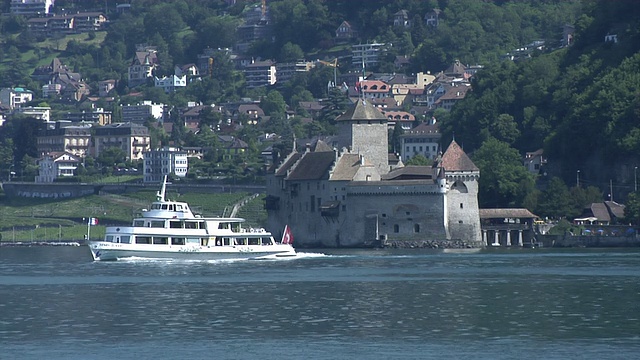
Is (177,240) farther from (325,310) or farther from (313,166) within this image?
(325,310)

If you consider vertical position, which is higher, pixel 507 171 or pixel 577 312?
pixel 507 171

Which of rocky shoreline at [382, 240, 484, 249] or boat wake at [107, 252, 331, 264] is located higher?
rocky shoreline at [382, 240, 484, 249]

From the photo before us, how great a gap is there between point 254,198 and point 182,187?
11520 mm

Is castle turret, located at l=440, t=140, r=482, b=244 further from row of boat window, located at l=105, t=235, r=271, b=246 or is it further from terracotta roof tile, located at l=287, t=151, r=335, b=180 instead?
row of boat window, located at l=105, t=235, r=271, b=246

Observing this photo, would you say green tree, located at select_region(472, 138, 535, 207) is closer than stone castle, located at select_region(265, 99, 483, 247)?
No

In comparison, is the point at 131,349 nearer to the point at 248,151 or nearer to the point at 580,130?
the point at 580,130

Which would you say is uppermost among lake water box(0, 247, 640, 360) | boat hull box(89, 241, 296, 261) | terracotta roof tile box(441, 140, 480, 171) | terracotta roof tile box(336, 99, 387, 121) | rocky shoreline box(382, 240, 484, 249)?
terracotta roof tile box(336, 99, 387, 121)

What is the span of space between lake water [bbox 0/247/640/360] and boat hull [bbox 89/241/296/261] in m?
1.18

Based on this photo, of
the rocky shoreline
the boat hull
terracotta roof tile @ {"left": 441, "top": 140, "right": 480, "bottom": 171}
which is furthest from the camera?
terracotta roof tile @ {"left": 441, "top": 140, "right": 480, "bottom": 171}

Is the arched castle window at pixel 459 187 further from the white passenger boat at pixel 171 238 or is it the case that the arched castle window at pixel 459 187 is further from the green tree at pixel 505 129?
the green tree at pixel 505 129

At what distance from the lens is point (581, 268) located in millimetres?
86562

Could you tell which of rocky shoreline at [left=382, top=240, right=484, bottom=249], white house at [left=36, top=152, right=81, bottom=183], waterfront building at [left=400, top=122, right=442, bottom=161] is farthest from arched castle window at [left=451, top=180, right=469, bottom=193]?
white house at [left=36, top=152, right=81, bottom=183]

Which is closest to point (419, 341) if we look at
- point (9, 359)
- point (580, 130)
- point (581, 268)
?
point (9, 359)

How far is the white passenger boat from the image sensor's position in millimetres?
95688
